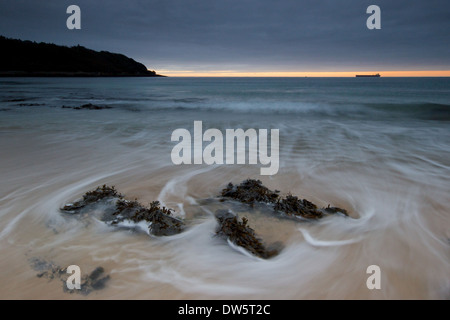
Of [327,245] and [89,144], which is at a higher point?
[89,144]

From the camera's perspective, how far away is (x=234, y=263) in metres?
2.43

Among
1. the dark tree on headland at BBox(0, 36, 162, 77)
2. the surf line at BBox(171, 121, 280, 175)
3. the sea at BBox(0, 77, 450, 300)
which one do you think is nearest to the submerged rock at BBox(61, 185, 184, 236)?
the sea at BBox(0, 77, 450, 300)

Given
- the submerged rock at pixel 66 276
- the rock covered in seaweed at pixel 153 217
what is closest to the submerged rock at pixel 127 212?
the rock covered in seaweed at pixel 153 217

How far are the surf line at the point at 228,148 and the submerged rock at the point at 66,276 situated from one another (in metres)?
3.18

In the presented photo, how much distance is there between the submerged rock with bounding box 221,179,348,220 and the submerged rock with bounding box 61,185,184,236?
3.18ft

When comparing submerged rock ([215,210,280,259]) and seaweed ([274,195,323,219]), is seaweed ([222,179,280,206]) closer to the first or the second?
seaweed ([274,195,323,219])

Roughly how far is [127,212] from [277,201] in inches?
78.2

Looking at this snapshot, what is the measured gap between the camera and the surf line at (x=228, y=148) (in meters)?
5.48

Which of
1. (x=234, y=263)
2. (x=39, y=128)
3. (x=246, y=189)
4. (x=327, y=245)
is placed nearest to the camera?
(x=234, y=263)

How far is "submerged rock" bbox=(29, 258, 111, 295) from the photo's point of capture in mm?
2064

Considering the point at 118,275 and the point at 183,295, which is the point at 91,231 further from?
the point at 183,295
